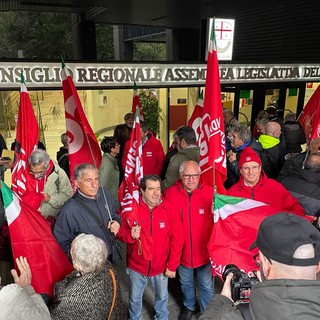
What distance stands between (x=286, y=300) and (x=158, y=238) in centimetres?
205

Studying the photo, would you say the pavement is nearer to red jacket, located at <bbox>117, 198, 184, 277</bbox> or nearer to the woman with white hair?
red jacket, located at <bbox>117, 198, 184, 277</bbox>

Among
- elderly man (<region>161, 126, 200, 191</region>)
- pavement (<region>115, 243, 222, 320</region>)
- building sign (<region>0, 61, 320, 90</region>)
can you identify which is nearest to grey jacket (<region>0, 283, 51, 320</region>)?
pavement (<region>115, 243, 222, 320</region>)

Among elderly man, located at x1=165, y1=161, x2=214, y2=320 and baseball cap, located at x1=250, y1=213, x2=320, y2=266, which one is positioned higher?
baseball cap, located at x1=250, y1=213, x2=320, y2=266

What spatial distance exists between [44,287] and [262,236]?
2084mm

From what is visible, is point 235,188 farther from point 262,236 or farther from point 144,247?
point 262,236

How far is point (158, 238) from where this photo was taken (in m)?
3.36

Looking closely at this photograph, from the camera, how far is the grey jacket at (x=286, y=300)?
1.38m

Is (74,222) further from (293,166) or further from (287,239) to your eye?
(293,166)

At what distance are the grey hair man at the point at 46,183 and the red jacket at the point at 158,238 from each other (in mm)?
945

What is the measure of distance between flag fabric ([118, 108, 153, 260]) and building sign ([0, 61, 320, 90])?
8.94 feet

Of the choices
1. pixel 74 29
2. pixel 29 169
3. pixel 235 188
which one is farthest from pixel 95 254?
pixel 74 29

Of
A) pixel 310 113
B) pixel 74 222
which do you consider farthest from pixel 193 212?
pixel 310 113

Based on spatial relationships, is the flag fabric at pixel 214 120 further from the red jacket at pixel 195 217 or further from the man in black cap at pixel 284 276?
the man in black cap at pixel 284 276

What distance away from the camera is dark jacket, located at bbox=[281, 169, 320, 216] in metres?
3.71
